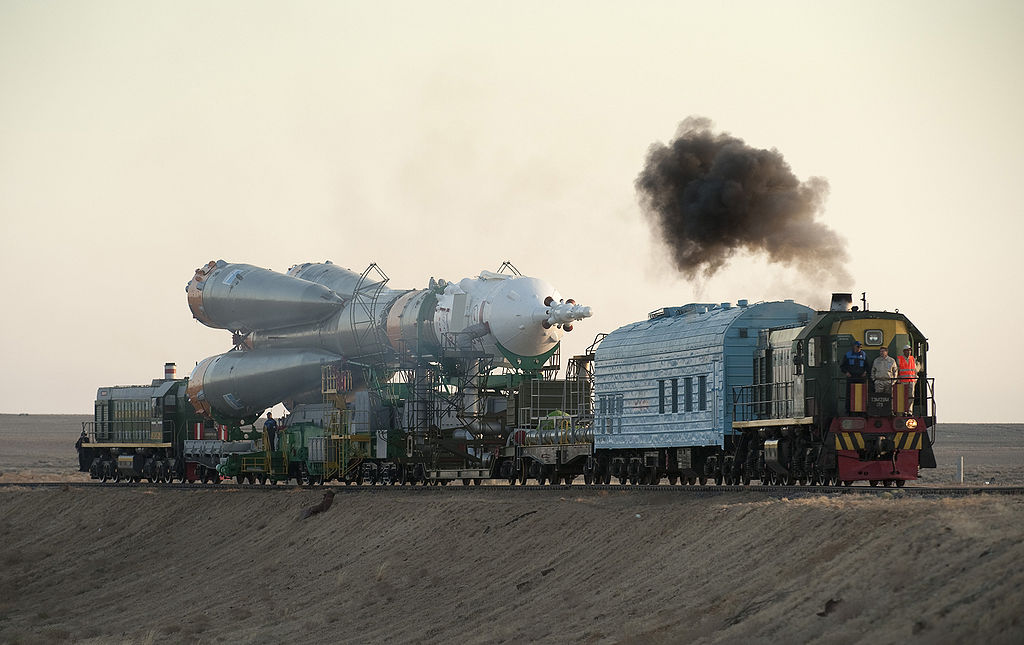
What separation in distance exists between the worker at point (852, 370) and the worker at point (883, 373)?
246mm

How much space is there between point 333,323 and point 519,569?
28281mm

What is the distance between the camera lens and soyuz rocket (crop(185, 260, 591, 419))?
48.8 meters

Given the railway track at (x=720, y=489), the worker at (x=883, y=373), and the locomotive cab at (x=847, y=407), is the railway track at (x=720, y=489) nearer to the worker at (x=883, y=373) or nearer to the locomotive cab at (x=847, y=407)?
the locomotive cab at (x=847, y=407)

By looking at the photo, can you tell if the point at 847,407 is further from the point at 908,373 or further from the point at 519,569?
the point at 519,569

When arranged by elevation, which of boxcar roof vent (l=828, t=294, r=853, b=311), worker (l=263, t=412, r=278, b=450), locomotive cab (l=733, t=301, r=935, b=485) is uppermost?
boxcar roof vent (l=828, t=294, r=853, b=311)

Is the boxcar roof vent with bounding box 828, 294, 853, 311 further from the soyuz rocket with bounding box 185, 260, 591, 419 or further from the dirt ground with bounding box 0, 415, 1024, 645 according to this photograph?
the soyuz rocket with bounding box 185, 260, 591, 419

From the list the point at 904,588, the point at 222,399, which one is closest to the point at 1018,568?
the point at 904,588

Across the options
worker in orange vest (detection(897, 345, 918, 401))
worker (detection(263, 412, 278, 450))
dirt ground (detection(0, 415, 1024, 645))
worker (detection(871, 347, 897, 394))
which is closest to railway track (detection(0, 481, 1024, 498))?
dirt ground (detection(0, 415, 1024, 645))

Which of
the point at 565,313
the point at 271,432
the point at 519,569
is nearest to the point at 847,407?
the point at 519,569

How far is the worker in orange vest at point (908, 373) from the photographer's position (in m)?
31.4

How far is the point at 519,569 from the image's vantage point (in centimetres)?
2895

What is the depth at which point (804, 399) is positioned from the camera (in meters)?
31.8

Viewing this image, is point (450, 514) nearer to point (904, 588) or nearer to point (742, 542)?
point (742, 542)

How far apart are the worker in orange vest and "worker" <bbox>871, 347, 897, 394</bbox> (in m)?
0.24
